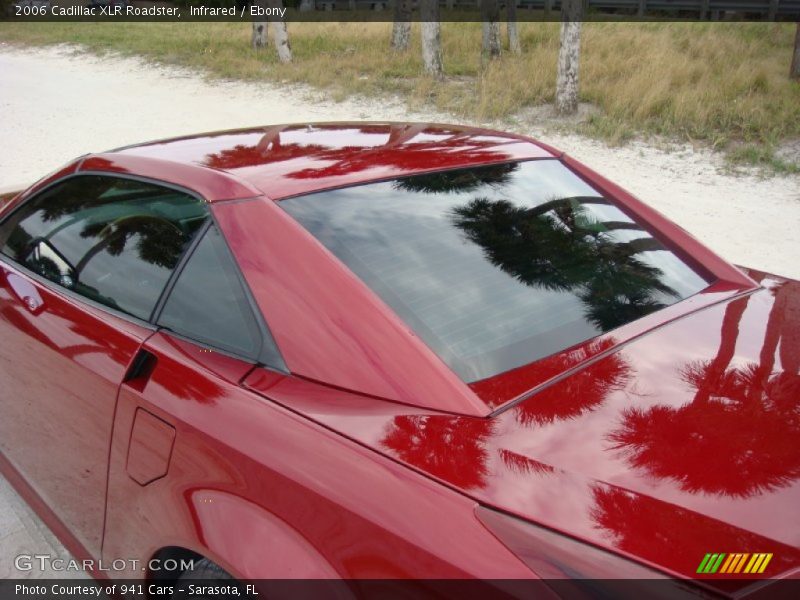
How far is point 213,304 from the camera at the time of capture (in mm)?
1814

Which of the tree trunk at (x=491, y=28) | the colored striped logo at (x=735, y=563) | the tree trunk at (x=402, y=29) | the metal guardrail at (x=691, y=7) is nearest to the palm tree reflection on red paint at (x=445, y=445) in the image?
the colored striped logo at (x=735, y=563)

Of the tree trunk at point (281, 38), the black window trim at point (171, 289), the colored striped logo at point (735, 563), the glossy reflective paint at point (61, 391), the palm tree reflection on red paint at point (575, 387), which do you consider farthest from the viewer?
the tree trunk at point (281, 38)

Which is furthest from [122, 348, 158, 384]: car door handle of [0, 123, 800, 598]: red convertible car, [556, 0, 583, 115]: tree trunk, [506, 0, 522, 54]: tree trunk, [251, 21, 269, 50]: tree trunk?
[251, 21, 269, 50]: tree trunk

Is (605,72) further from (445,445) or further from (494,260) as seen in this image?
(445,445)

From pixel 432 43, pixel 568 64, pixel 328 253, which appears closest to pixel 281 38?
pixel 432 43

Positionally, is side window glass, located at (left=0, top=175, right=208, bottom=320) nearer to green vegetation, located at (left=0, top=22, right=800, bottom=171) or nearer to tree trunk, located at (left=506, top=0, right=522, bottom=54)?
green vegetation, located at (left=0, top=22, right=800, bottom=171)

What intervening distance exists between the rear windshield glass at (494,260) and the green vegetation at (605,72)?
737cm

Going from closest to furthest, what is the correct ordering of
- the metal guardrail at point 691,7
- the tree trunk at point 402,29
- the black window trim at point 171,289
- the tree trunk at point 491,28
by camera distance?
the black window trim at point 171,289, the tree trunk at point 491,28, the tree trunk at point 402,29, the metal guardrail at point 691,7

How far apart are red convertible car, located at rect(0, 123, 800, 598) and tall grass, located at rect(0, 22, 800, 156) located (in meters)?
8.19

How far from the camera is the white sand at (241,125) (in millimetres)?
6840

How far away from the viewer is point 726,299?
2084mm

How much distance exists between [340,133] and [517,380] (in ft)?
4.26

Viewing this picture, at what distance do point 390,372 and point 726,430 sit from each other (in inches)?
26.8

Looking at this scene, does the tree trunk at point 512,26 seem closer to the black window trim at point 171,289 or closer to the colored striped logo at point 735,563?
the black window trim at point 171,289
